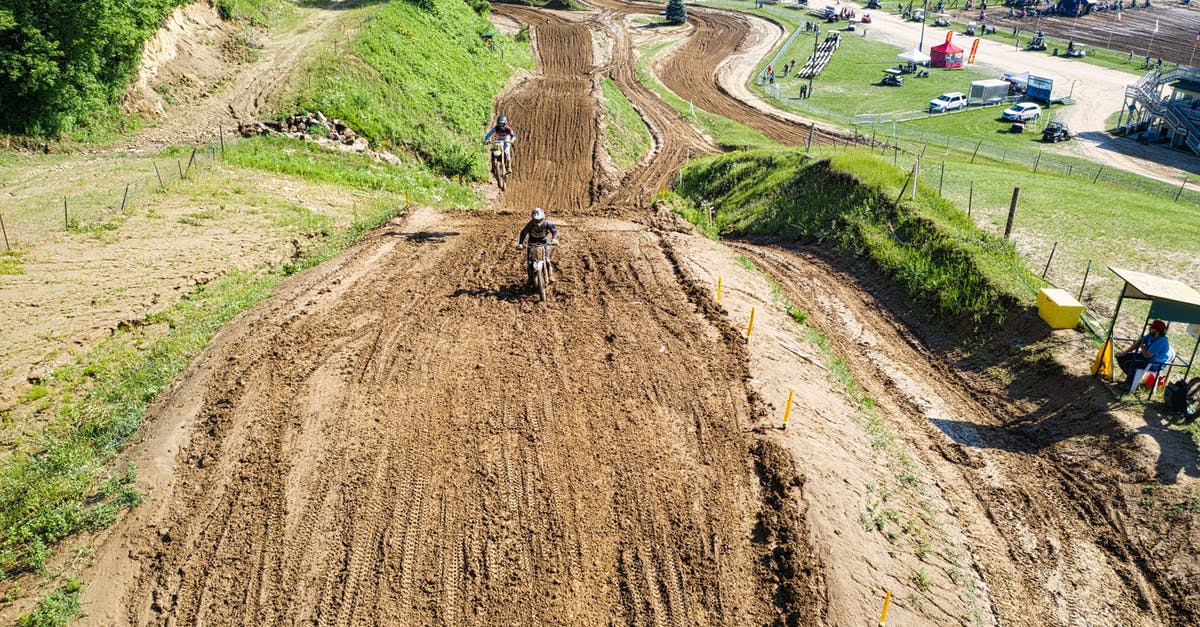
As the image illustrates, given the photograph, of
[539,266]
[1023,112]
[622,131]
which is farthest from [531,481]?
[1023,112]

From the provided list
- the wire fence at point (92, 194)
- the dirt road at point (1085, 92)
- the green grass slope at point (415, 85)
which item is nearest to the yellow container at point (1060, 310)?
the green grass slope at point (415, 85)

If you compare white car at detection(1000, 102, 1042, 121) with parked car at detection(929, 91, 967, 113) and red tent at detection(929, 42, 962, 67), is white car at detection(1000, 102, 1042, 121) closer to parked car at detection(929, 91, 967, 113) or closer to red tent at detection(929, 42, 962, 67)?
parked car at detection(929, 91, 967, 113)

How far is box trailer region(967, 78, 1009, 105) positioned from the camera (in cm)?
6156

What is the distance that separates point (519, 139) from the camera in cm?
3581

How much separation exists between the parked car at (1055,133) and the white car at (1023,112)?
3773 mm

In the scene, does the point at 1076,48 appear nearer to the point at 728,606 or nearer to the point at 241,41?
the point at 241,41

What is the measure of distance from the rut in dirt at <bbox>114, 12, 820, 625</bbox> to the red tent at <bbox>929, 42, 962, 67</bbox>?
6980cm

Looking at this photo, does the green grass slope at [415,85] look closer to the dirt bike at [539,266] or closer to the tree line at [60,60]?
the tree line at [60,60]

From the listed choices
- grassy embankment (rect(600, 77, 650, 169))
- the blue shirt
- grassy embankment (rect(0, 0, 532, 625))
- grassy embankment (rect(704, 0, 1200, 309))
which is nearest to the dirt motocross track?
grassy embankment (rect(0, 0, 532, 625))

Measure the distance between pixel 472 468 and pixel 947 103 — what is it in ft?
196

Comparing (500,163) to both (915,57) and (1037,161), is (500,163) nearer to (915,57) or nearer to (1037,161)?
(1037,161)

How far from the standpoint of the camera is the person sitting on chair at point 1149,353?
14367mm

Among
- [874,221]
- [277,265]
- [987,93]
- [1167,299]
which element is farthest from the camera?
[987,93]

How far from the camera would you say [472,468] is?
39.0 feet
